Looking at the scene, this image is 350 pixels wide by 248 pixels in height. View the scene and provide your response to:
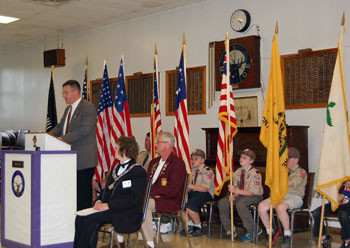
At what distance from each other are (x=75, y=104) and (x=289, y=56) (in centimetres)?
333

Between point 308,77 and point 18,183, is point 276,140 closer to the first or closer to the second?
point 308,77

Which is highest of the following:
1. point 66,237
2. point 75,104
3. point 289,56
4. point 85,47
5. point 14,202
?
point 85,47

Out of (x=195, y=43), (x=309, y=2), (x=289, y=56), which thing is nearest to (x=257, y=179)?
(x=289, y=56)

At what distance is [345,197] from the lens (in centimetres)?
568

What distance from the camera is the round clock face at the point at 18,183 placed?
548 centimetres

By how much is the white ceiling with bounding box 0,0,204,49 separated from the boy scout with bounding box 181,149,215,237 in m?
3.27

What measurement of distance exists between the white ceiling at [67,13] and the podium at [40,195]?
427 cm

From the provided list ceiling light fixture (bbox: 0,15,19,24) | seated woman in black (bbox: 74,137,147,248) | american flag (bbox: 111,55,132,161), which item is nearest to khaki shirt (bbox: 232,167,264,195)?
seated woman in black (bbox: 74,137,147,248)

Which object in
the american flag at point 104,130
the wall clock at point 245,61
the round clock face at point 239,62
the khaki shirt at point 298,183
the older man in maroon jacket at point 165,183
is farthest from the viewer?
the american flag at point 104,130

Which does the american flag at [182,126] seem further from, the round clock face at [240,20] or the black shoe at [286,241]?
the black shoe at [286,241]

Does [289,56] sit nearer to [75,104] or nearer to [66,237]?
[75,104]

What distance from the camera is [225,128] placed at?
263 inches

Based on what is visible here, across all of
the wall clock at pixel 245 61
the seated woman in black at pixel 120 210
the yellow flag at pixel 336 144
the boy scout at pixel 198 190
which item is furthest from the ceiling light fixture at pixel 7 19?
the yellow flag at pixel 336 144

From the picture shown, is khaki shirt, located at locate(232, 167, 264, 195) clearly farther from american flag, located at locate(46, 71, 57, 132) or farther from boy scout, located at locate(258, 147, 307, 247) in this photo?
Result: american flag, located at locate(46, 71, 57, 132)
